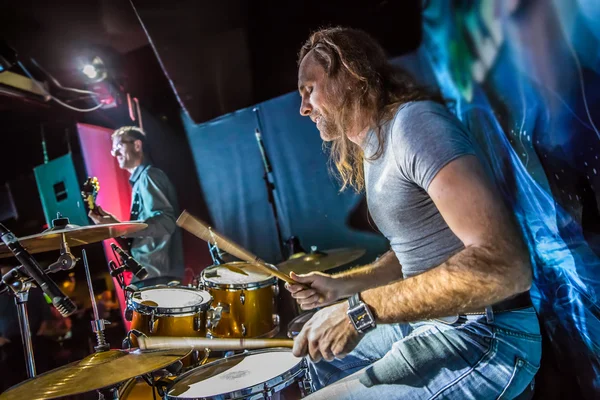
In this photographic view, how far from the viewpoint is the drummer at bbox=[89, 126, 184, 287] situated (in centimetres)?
344

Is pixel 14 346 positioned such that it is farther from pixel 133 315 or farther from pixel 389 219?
pixel 389 219

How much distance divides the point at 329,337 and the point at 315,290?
0.52m

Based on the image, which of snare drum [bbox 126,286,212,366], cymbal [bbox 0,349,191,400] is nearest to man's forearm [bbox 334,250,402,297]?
cymbal [bbox 0,349,191,400]

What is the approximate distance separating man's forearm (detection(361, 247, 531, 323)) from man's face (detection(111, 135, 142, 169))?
3.10 m

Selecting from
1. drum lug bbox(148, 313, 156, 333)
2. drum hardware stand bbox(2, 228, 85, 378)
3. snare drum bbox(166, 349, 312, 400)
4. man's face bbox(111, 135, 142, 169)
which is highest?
man's face bbox(111, 135, 142, 169)

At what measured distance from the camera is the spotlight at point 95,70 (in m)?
3.20

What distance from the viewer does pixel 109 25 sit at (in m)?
3.11

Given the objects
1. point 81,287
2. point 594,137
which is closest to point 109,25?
point 81,287

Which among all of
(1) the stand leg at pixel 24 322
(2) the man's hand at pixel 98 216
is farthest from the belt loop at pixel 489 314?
(2) the man's hand at pixel 98 216

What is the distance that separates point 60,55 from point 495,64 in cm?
306

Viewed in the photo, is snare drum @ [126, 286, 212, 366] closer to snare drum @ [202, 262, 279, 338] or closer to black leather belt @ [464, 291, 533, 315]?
snare drum @ [202, 262, 279, 338]

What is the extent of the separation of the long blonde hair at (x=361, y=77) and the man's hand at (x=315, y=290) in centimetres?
53

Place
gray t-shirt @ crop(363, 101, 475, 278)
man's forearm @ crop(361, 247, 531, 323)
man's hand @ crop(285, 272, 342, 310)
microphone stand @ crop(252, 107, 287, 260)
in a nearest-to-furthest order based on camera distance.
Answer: man's forearm @ crop(361, 247, 531, 323)
gray t-shirt @ crop(363, 101, 475, 278)
man's hand @ crop(285, 272, 342, 310)
microphone stand @ crop(252, 107, 287, 260)

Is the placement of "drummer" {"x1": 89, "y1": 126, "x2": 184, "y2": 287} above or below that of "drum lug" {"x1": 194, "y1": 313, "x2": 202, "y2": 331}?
above
